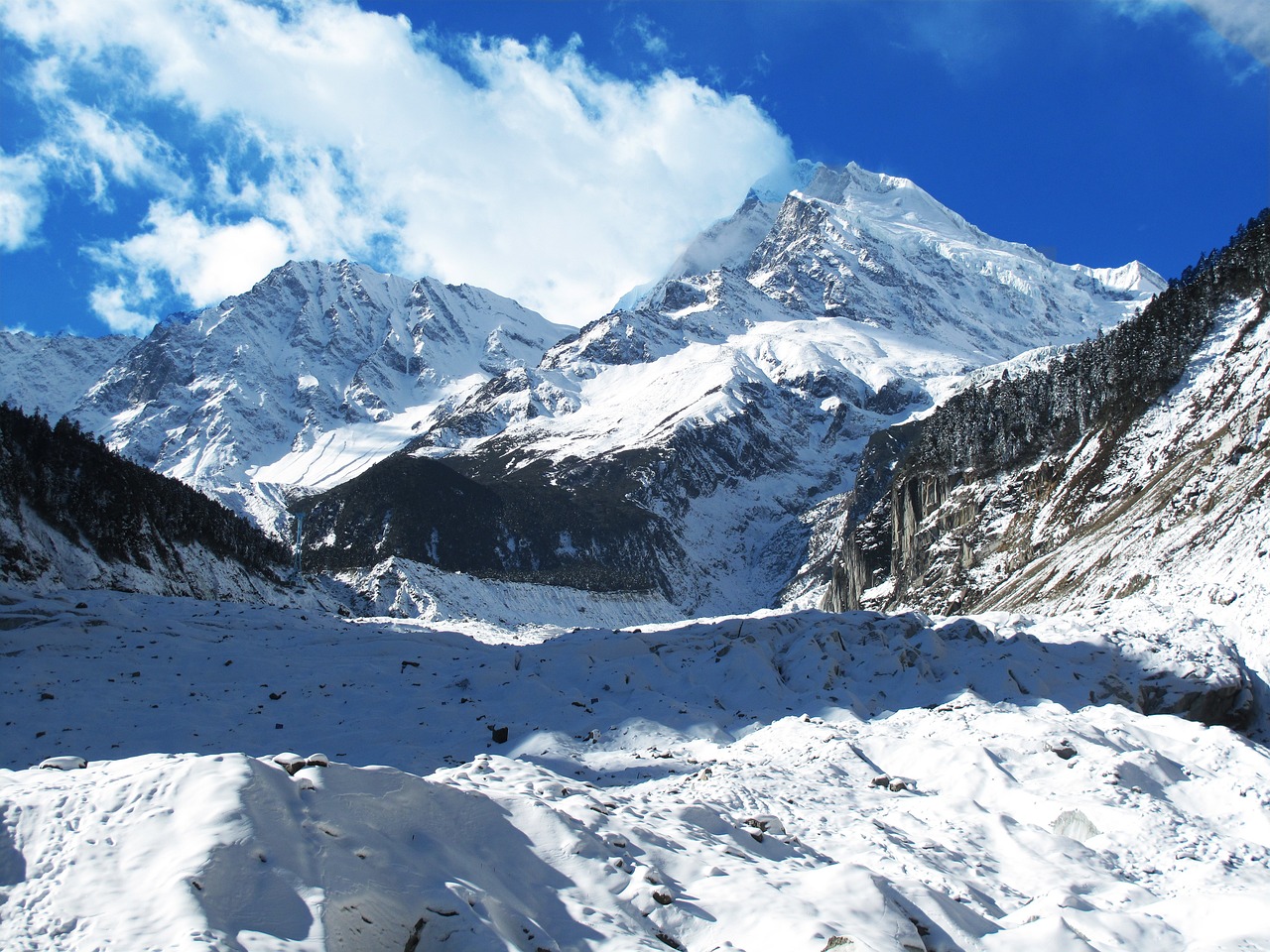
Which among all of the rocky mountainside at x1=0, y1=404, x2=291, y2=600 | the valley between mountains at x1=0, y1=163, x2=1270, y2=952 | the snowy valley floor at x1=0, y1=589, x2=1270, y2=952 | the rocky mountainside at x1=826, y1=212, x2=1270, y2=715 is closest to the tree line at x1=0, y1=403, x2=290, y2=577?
the rocky mountainside at x1=0, y1=404, x2=291, y2=600

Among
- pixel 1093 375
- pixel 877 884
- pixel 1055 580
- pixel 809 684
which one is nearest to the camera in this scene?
pixel 877 884

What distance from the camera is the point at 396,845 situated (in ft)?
33.9

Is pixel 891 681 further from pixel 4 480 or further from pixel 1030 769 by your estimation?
pixel 4 480

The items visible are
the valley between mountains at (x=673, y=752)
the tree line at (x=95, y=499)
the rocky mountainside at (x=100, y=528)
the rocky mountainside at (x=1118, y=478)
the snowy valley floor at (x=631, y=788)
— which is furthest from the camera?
the tree line at (x=95, y=499)

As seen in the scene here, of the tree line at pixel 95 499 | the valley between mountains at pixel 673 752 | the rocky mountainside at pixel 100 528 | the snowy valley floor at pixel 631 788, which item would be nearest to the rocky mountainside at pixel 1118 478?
the valley between mountains at pixel 673 752

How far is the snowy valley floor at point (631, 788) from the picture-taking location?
9016 millimetres

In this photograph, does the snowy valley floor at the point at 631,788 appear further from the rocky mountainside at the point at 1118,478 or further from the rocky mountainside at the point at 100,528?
the rocky mountainside at the point at 100,528

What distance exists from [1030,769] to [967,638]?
1266 cm

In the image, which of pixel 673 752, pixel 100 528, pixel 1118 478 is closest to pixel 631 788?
pixel 673 752

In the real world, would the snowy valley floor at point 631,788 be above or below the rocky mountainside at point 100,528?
below

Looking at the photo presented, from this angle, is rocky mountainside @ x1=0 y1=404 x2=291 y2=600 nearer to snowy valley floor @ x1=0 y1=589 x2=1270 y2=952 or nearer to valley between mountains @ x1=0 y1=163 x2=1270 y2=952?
valley between mountains @ x1=0 y1=163 x2=1270 y2=952

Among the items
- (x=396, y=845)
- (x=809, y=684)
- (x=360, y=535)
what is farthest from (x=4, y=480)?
(x=360, y=535)

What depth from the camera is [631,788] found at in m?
17.5

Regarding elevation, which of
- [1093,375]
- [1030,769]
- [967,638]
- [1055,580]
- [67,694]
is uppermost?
[1093,375]
